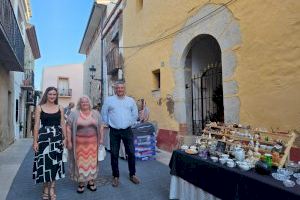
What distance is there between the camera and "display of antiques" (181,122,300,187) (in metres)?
2.77

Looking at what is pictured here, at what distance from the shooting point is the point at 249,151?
334 cm

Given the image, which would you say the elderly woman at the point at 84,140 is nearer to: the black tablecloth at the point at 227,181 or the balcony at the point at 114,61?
the black tablecloth at the point at 227,181

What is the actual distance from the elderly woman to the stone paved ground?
23cm

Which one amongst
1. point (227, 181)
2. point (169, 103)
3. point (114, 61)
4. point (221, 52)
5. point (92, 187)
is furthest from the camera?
point (114, 61)

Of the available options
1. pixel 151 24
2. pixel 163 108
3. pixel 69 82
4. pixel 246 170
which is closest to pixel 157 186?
pixel 246 170

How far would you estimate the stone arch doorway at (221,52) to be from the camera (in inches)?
240

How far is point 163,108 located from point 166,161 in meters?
2.37

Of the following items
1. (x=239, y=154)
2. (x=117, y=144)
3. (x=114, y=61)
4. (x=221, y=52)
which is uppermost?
(x=114, y=61)

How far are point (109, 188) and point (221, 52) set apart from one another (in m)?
3.91

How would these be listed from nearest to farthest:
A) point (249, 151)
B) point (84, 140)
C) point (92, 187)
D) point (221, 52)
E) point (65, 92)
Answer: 1. point (249, 151)
2. point (84, 140)
3. point (92, 187)
4. point (221, 52)
5. point (65, 92)

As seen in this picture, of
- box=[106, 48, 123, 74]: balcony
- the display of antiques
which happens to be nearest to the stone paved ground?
the display of antiques

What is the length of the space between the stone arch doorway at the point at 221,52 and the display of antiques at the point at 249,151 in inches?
78.3

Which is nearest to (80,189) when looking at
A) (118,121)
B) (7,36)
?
(118,121)

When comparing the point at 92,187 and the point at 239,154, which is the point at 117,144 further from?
the point at 239,154
